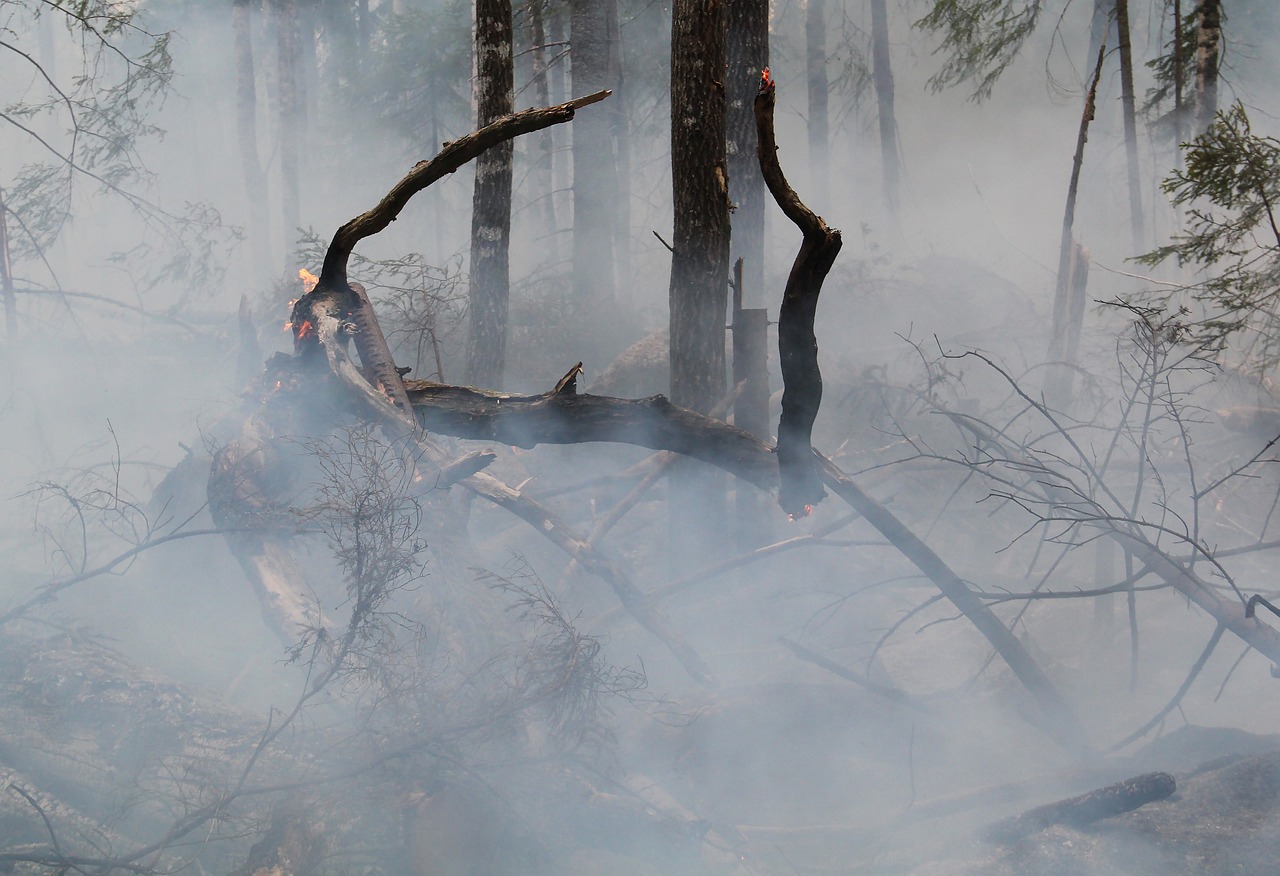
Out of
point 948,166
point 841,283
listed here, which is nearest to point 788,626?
point 841,283

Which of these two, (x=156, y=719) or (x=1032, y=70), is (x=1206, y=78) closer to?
→ (x=156, y=719)

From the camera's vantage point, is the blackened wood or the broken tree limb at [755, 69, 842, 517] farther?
the blackened wood

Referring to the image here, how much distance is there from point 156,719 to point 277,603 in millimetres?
950

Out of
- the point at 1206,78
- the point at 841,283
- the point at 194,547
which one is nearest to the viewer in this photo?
the point at 194,547

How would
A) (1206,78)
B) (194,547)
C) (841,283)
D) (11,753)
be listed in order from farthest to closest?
(841,283), (1206,78), (194,547), (11,753)

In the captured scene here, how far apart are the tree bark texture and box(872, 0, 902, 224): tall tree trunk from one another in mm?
12312

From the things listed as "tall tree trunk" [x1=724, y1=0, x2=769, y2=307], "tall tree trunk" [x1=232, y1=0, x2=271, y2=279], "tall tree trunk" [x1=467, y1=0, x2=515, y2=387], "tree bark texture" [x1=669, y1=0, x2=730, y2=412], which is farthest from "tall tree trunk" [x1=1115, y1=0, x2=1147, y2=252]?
"tall tree trunk" [x1=232, y1=0, x2=271, y2=279]

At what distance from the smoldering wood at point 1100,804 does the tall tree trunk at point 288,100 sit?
62.5 feet

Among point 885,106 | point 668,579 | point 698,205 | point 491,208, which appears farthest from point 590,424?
point 885,106

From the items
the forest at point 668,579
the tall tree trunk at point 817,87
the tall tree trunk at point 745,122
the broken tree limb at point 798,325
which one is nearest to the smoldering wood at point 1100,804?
the forest at point 668,579

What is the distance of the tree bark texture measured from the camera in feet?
21.0

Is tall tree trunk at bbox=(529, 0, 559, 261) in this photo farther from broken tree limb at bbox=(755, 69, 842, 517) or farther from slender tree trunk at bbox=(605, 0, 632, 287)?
broken tree limb at bbox=(755, 69, 842, 517)

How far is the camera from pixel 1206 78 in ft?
26.9

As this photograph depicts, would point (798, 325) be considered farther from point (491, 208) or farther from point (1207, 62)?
point (1207, 62)
